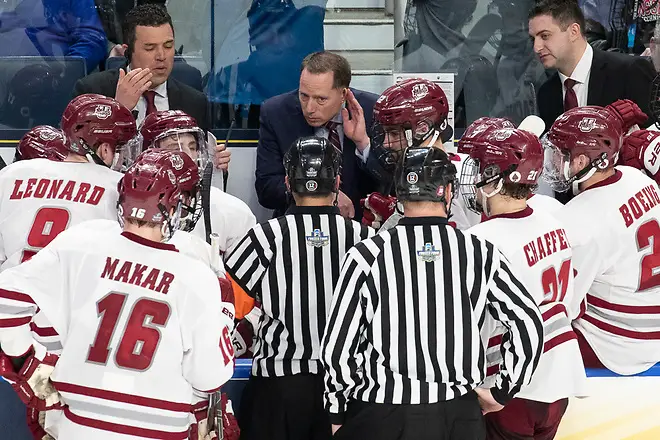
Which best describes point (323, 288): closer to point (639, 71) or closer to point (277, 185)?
point (277, 185)

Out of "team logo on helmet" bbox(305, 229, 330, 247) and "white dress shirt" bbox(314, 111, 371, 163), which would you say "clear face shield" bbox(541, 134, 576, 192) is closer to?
"team logo on helmet" bbox(305, 229, 330, 247)

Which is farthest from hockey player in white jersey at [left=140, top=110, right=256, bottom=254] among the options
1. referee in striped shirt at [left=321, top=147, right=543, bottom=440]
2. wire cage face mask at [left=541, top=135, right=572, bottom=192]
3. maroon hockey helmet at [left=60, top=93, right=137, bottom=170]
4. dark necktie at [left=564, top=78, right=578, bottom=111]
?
dark necktie at [left=564, top=78, right=578, bottom=111]

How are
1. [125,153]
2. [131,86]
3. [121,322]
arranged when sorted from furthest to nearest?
[131,86] < [125,153] < [121,322]

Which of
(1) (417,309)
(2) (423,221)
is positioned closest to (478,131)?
(2) (423,221)

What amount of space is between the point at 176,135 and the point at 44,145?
0.66m

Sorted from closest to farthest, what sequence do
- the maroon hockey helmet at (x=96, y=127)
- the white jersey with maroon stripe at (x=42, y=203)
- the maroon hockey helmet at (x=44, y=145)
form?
the white jersey with maroon stripe at (x=42, y=203), the maroon hockey helmet at (x=96, y=127), the maroon hockey helmet at (x=44, y=145)

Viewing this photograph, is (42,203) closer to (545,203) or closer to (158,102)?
(158,102)


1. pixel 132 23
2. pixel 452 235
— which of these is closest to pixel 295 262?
pixel 452 235

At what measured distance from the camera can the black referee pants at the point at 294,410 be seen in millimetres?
3031

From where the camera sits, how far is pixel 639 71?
458 centimetres

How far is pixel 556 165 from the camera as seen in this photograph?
332 cm

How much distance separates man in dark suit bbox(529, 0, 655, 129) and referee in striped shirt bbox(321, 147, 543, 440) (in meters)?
2.15

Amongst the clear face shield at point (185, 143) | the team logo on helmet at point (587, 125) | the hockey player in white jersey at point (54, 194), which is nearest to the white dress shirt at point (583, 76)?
the team logo on helmet at point (587, 125)

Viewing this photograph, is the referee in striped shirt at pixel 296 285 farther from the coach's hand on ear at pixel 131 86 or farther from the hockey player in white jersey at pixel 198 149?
the coach's hand on ear at pixel 131 86
